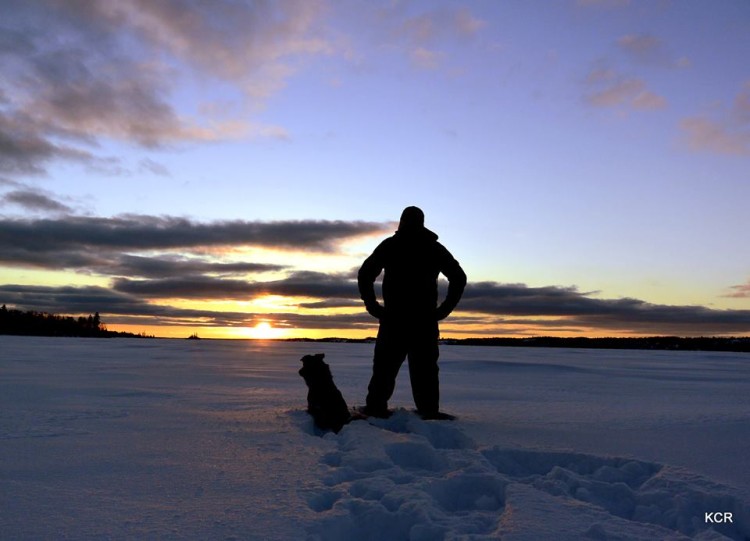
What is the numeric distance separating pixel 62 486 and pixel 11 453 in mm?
1055

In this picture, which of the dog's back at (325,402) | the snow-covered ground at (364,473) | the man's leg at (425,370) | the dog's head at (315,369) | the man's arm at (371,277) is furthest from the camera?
the man's arm at (371,277)

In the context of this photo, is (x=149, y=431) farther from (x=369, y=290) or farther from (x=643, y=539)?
(x=643, y=539)

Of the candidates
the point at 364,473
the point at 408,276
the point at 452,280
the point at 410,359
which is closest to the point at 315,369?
the point at 410,359

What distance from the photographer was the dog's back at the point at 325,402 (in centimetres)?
507

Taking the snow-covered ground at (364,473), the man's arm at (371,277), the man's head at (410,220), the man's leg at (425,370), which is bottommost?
the snow-covered ground at (364,473)

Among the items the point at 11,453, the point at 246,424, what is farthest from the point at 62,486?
the point at 246,424

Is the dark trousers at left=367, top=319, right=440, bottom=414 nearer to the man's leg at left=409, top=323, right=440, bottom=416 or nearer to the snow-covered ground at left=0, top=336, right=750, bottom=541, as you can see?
the man's leg at left=409, top=323, right=440, bottom=416

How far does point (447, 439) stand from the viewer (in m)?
4.63

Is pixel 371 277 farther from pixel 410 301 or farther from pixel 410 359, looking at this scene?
pixel 410 359

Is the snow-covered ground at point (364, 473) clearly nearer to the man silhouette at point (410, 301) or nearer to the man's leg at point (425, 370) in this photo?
the man's leg at point (425, 370)

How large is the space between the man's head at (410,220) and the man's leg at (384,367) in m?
1.11

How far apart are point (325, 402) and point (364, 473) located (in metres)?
1.68

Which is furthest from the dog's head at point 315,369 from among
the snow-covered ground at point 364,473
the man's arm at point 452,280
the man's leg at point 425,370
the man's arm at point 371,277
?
the man's arm at point 452,280

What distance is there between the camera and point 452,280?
238 inches
